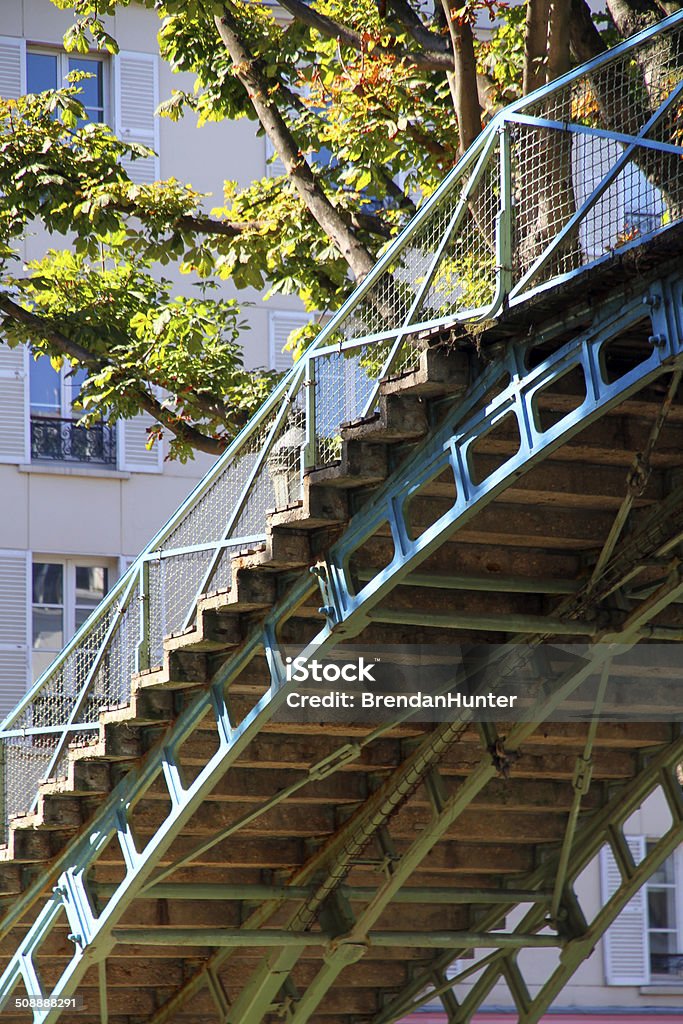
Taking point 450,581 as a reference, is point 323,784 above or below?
below

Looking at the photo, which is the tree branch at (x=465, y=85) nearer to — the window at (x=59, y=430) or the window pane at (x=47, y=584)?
the window at (x=59, y=430)

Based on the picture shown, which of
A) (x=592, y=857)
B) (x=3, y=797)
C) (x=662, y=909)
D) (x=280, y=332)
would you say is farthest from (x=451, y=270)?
(x=662, y=909)

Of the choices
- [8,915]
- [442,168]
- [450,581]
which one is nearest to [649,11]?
[442,168]

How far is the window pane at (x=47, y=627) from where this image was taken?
24906 millimetres

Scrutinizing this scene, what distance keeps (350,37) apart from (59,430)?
36.5 ft

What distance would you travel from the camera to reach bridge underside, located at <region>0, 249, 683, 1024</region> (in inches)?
455

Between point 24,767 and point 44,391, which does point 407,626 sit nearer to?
point 24,767

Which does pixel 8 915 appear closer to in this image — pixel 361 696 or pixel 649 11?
pixel 361 696

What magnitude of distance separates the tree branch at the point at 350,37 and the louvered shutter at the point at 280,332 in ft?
35.6

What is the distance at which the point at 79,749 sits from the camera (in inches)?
557

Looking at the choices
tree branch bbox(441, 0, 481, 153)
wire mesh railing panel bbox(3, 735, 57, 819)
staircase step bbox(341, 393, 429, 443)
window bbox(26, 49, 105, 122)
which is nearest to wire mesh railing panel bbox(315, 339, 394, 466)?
staircase step bbox(341, 393, 429, 443)

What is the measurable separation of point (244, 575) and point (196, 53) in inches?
245

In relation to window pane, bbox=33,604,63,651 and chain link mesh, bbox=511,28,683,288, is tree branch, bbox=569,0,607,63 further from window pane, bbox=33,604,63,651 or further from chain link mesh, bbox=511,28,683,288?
window pane, bbox=33,604,63,651

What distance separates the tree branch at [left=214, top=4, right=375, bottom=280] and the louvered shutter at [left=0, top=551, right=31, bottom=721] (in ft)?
32.4
